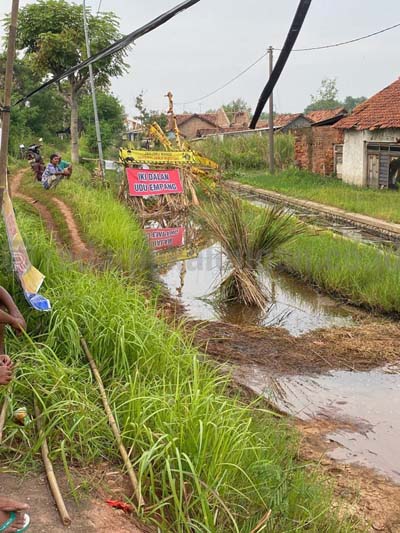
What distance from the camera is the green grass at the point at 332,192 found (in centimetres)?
1698

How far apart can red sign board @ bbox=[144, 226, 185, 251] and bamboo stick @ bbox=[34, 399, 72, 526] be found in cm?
1018

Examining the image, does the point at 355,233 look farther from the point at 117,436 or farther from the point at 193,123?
the point at 193,123

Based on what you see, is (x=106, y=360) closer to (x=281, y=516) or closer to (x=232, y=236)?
(x=281, y=516)

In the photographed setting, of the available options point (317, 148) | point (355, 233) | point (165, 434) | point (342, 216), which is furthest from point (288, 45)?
point (317, 148)

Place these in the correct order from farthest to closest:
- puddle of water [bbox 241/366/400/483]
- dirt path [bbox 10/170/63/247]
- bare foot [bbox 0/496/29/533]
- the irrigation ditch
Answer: dirt path [bbox 10/170/63/247], puddle of water [bbox 241/366/400/483], the irrigation ditch, bare foot [bbox 0/496/29/533]

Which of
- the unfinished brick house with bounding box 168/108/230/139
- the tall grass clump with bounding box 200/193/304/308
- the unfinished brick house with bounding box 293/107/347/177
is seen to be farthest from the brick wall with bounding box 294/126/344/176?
the unfinished brick house with bounding box 168/108/230/139

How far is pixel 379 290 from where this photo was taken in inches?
Answer: 333

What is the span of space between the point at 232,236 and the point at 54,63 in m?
13.3

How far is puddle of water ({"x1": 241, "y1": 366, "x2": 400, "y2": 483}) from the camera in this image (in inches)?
188

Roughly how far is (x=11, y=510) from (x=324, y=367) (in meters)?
4.41

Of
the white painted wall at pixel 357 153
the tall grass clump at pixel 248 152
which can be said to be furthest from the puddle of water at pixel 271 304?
the tall grass clump at pixel 248 152

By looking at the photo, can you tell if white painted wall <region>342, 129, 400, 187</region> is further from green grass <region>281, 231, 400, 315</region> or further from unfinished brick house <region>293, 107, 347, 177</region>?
green grass <region>281, 231, 400, 315</region>

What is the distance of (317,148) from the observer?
27.7 m

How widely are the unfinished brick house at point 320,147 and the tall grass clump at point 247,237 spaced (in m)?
17.5
